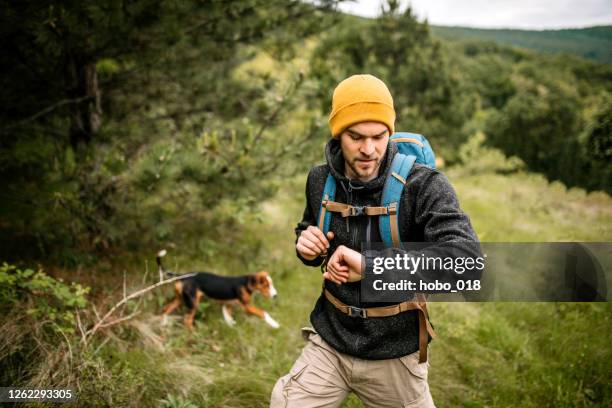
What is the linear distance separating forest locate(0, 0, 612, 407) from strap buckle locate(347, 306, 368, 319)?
1.57 meters

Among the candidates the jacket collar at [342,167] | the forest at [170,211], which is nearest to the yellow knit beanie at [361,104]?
the jacket collar at [342,167]

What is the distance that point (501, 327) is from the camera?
3.96 meters

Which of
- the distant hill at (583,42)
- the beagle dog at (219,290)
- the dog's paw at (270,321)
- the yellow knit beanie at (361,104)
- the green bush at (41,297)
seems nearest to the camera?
the yellow knit beanie at (361,104)

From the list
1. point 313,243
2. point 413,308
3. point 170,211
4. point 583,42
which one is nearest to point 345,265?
point 313,243

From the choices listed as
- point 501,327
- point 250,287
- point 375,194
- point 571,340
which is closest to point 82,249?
point 250,287

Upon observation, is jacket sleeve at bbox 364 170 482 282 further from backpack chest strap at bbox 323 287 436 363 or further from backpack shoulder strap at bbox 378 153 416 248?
backpack chest strap at bbox 323 287 436 363

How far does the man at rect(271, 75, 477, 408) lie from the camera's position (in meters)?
1.51

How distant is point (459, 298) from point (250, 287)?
249cm

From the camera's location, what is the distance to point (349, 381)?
177 cm

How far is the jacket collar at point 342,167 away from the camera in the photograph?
160cm

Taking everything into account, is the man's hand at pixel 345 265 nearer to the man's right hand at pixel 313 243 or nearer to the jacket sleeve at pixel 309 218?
the man's right hand at pixel 313 243

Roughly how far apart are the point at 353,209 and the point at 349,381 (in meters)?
0.83

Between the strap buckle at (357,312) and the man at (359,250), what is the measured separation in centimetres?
3

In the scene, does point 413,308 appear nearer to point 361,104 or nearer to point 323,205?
point 323,205
